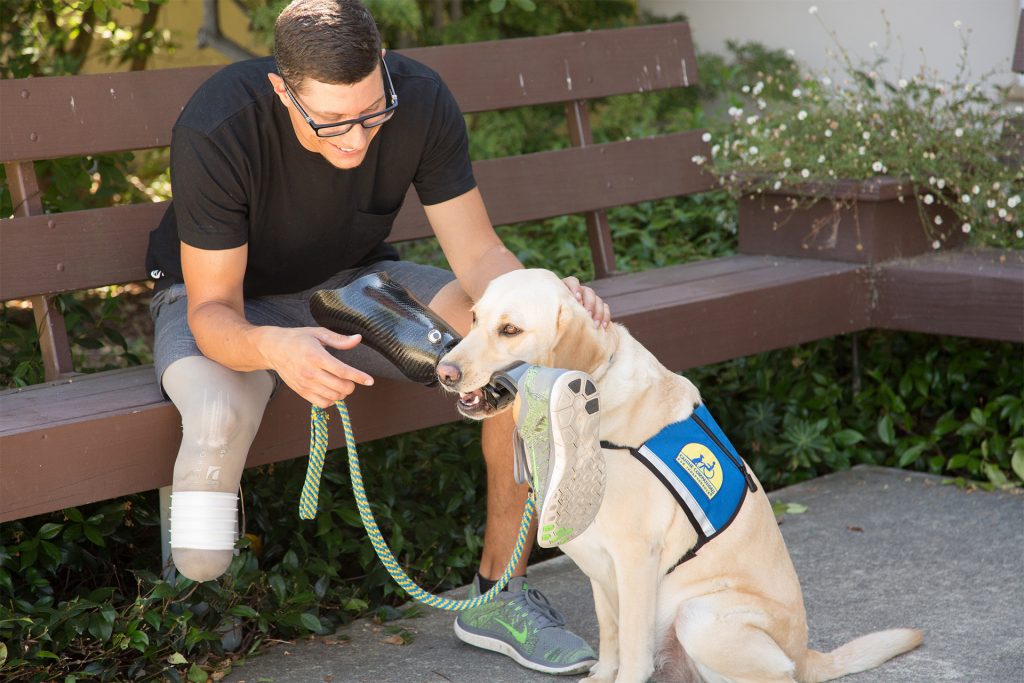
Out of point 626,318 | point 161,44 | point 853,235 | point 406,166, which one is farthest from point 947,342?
point 161,44

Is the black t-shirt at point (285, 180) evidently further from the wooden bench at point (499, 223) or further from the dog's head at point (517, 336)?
the dog's head at point (517, 336)

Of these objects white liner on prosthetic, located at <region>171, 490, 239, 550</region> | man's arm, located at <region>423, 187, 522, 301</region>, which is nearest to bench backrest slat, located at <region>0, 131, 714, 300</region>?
man's arm, located at <region>423, 187, 522, 301</region>

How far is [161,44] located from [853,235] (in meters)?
3.61

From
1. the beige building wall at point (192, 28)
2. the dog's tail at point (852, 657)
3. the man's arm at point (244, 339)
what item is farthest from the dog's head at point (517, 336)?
the beige building wall at point (192, 28)

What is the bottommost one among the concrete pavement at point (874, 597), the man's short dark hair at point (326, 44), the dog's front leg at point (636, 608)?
the concrete pavement at point (874, 597)

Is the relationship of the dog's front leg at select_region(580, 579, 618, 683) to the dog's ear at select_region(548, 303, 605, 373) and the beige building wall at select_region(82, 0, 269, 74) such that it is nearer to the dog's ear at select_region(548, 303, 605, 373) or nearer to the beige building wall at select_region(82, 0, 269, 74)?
the dog's ear at select_region(548, 303, 605, 373)

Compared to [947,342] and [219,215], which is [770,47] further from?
[219,215]

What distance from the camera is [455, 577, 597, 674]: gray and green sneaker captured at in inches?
116

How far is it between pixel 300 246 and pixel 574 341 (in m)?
0.85

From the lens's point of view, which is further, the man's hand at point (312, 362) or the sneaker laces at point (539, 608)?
the sneaker laces at point (539, 608)

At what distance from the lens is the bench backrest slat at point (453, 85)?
330cm

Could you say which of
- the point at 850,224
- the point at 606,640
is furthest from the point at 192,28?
the point at 606,640

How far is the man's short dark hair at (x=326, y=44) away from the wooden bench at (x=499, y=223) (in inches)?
31.4

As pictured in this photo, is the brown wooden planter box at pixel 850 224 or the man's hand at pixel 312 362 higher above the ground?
the man's hand at pixel 312 362
